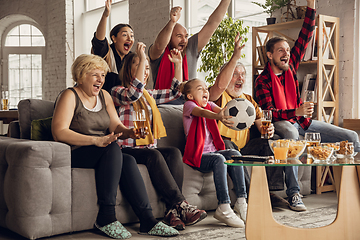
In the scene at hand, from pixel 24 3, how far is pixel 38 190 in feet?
23.3

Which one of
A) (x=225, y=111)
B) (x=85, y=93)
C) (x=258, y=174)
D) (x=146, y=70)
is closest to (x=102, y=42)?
(x=146, y=70)

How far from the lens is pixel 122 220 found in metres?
2.27

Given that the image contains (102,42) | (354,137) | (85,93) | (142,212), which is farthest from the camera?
(354,137)

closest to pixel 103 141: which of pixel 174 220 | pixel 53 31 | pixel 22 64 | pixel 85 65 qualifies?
pixel 85 65

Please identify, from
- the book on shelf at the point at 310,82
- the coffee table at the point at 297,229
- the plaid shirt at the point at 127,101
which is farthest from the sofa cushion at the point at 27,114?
the book on shelf at the point at 310,82

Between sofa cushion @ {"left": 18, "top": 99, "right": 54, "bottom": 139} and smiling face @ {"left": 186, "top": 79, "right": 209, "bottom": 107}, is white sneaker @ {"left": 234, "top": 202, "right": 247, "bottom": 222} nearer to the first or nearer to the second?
smiling face @ {"left": 186, "top": 79, "right": 209, "bottom": 107}

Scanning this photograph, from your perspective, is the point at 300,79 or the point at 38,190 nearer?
the point at 38,190

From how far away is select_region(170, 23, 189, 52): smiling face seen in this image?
312 cm

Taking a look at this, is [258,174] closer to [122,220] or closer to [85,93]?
[122,220]

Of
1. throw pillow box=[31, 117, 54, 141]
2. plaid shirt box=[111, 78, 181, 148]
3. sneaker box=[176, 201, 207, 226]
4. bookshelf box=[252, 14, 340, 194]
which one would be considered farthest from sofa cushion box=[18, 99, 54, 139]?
bookshelf box=[252, 14, 340, 194]

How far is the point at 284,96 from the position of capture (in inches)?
124

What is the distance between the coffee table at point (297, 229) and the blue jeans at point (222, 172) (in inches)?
23.7

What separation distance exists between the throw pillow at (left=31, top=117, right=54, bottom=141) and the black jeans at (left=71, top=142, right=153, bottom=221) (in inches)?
11.2

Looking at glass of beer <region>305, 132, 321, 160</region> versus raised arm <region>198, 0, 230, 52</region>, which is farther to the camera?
raised arm <region>198, 0, 230, 52</region>
